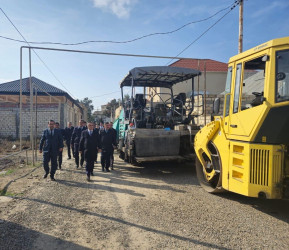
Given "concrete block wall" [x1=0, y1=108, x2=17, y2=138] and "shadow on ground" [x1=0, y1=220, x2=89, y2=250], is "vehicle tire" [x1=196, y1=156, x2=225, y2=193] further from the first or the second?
"concrete block wall" [x1=0, y1=108, x2=17, y2=138]

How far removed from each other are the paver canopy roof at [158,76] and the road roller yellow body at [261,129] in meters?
3.53

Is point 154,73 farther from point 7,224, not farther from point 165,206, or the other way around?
point 7,224

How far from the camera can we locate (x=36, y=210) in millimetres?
4430

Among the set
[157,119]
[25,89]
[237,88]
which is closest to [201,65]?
[25,89]

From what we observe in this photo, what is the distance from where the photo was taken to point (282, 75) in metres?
3.64

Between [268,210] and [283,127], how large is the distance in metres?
1.80

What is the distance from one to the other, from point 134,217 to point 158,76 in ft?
18.6

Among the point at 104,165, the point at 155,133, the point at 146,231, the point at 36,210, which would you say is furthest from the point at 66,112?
the point at 146,231

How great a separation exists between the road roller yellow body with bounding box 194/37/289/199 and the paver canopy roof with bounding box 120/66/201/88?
3526 millimetres

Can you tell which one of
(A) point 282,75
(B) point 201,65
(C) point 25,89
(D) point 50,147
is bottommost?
(D) point 50,147

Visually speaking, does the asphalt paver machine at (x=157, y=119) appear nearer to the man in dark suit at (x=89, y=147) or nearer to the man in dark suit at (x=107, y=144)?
the man in dark suit at (x=107, y=144)

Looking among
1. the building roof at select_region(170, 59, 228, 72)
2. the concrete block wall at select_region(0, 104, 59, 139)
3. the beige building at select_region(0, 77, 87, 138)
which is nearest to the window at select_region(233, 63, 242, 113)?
the beige building at select_region(0, 77, 87, 138)

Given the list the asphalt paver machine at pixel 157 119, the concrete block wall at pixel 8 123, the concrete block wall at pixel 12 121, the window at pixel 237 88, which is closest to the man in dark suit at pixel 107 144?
the asphalt paver machine at pixel 157 119

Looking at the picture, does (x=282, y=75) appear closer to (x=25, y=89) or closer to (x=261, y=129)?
(x=261, y=129)
